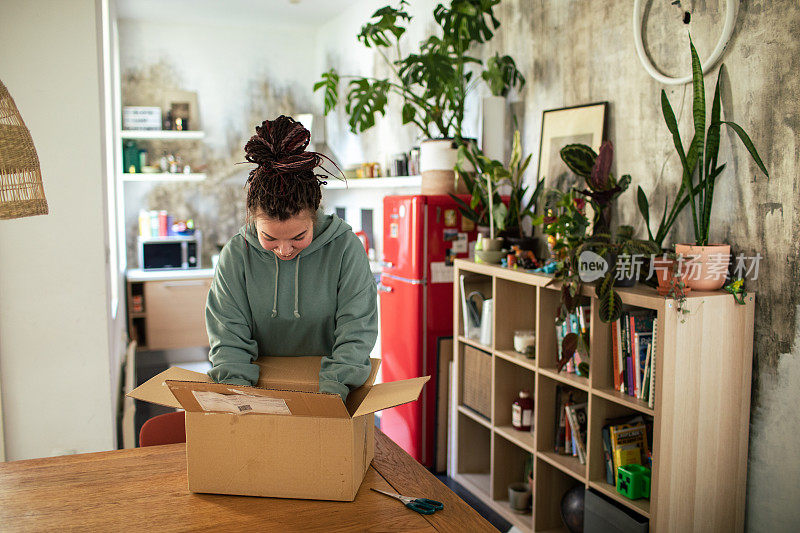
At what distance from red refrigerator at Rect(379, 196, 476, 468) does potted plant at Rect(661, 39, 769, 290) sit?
4.75 feet

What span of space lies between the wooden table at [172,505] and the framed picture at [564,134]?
195cm

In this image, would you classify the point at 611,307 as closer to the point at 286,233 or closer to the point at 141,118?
the point at 286,233

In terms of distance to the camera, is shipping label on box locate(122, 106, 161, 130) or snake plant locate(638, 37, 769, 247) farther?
shipping label on box locate(122, 106, 161, 130)

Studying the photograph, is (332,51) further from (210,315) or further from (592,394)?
(210,315)

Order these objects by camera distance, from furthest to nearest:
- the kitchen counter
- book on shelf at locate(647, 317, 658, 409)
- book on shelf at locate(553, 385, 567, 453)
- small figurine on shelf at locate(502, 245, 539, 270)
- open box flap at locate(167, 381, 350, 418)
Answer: the kitchen counter, small figurine on shelf at locate(502, 245, 539, 270), book on shelf at locate(553, 385, 567, 453), book on shelf at locate(647, 317, 658, 409), open box flap at locate(167, 381, 350, 418)


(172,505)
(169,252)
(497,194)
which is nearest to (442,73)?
(497,194)

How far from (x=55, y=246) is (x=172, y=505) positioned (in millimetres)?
1821

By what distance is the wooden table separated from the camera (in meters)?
1.30

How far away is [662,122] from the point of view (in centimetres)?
264

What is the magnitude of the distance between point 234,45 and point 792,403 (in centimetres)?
585

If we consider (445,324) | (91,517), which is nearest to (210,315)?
(91,517)

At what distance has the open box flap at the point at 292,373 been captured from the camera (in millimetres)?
1457

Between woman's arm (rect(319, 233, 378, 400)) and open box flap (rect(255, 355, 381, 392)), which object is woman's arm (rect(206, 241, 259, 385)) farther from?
woman's arm (rect(319, 233, 378, 400))

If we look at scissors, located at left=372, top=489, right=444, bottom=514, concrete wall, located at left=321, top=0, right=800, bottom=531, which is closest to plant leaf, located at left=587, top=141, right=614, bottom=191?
concrete wall, located at left=321, top=0, right=800, bottom=531
